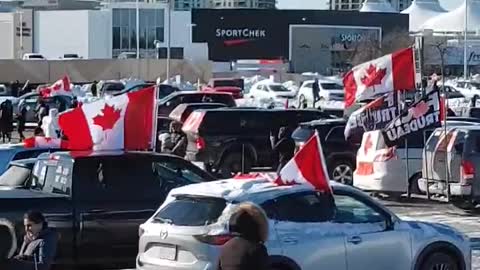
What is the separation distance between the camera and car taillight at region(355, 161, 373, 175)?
22531mm

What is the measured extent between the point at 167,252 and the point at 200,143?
16279mm

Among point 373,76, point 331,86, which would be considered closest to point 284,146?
point 373,76

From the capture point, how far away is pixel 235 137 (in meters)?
28.4

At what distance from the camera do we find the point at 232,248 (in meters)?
7.70

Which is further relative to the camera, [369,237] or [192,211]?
[369,237]

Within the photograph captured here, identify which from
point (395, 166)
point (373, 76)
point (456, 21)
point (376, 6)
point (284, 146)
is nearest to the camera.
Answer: point (373, 76)

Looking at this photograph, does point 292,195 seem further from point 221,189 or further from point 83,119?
point 83,119

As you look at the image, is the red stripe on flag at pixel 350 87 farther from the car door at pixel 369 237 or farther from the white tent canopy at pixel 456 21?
the white tent canopy at pixel 456 21

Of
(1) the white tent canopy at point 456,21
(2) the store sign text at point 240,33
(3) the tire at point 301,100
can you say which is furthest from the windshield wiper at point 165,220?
(1) the white tent canopy at point 456,21

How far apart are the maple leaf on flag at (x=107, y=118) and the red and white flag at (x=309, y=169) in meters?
4.67

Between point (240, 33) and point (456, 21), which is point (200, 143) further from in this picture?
point (456, 21)

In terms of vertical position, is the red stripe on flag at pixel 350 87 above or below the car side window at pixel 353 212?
above

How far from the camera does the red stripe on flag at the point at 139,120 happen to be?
16.5m

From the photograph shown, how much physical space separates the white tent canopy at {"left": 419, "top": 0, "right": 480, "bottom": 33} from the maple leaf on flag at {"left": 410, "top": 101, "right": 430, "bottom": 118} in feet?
405
